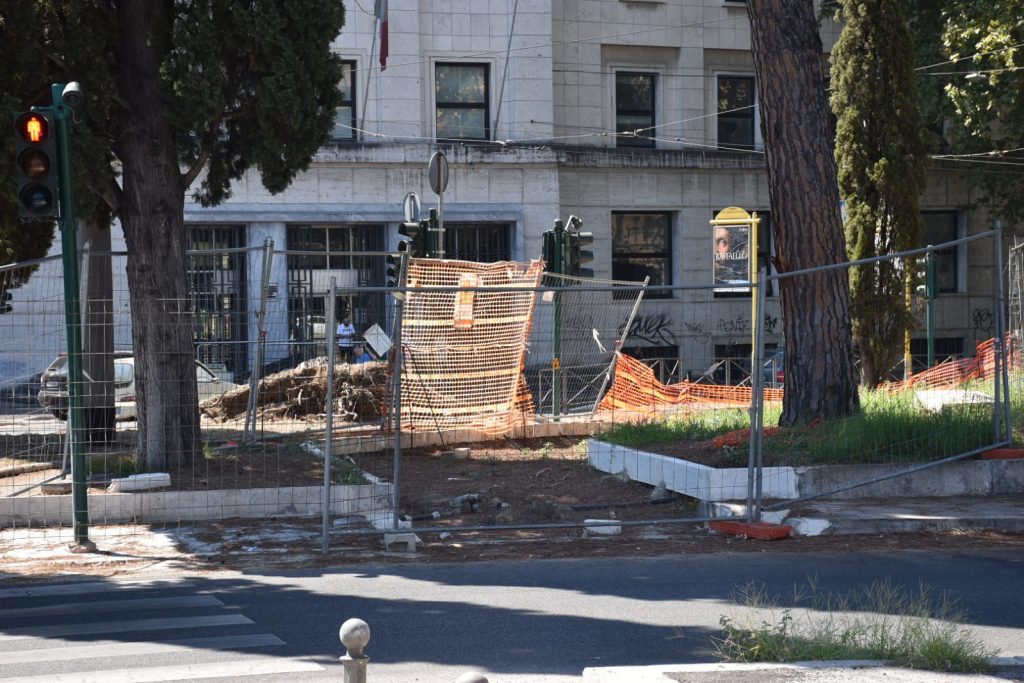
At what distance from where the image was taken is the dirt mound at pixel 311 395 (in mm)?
17375

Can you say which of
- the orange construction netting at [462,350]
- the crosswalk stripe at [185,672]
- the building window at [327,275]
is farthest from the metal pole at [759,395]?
the building window at [327,275]

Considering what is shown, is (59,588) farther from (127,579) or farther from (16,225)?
(16,225)

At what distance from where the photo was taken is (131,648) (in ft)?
22.4

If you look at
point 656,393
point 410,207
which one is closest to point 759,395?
point 656,393

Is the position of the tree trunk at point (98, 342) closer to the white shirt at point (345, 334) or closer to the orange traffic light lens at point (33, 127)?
the white shirt at point (345, 334)

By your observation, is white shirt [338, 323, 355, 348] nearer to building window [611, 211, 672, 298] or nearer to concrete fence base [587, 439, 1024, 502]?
concrete fence base [587, 439, 1024, 502]

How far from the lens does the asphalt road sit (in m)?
6.47

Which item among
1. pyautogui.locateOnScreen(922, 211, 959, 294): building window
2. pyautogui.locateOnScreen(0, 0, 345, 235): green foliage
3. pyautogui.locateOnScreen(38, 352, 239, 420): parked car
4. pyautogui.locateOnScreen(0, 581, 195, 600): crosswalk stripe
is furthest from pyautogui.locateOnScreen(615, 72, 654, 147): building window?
pyautogui.locateOnScreen(0, 581, 195, 600): crosswalk stripe

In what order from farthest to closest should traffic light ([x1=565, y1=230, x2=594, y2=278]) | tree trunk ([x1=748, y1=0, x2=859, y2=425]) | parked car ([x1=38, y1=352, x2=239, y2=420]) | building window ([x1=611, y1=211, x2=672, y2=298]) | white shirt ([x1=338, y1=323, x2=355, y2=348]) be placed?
building window ([x1=611, y1=211, x2=672, y2=298]) < traffic light ([x1=565, y1=230, x2=594, y2=278]) < white shirt ([x1=338, y1=323, x2=355, y2=348]) < tree trunk ([x1=748, y1=0, x2=859, y2=425]) < parked car ([x1=38, y1=352, x2=239, y2=420])

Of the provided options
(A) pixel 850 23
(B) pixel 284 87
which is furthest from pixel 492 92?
(B) pixel 284 87

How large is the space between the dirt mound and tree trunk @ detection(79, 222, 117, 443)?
2.57m

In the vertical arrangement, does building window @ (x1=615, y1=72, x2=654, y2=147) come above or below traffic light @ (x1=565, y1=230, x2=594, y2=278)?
above

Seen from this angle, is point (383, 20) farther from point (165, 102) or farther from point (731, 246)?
point (165, 102)

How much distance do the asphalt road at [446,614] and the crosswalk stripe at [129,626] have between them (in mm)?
14
